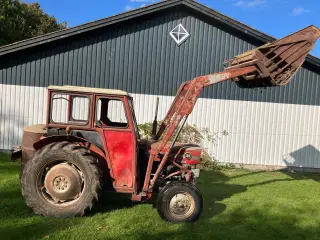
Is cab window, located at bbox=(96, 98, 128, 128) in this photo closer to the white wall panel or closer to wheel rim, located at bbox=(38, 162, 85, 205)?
wheel rim, located at bbox=(38, 162, 85, 205)

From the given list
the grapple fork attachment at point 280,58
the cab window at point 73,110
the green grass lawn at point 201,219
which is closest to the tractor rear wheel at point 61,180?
the green grass lawn at point 201,219

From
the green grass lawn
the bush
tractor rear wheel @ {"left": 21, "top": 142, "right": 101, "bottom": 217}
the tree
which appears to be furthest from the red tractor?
the tree

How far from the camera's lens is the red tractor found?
5.64 metres

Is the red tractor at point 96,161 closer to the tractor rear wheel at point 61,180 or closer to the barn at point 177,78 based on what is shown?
Result: the tractor rear wheel at point 61,180

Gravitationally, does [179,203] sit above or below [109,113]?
below

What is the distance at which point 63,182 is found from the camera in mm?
5688

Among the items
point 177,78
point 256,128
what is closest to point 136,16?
point 177,78

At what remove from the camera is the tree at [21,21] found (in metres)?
28.9

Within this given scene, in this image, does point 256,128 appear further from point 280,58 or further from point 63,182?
point 63,182

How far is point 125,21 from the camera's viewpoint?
41.3ft

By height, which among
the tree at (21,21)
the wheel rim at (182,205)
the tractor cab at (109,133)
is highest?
the tree at (21,21)

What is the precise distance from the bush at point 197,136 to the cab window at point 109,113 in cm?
512

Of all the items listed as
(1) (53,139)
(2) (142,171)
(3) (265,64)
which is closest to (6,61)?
(1) (53,139)

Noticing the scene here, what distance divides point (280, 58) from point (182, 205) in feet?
11.9
